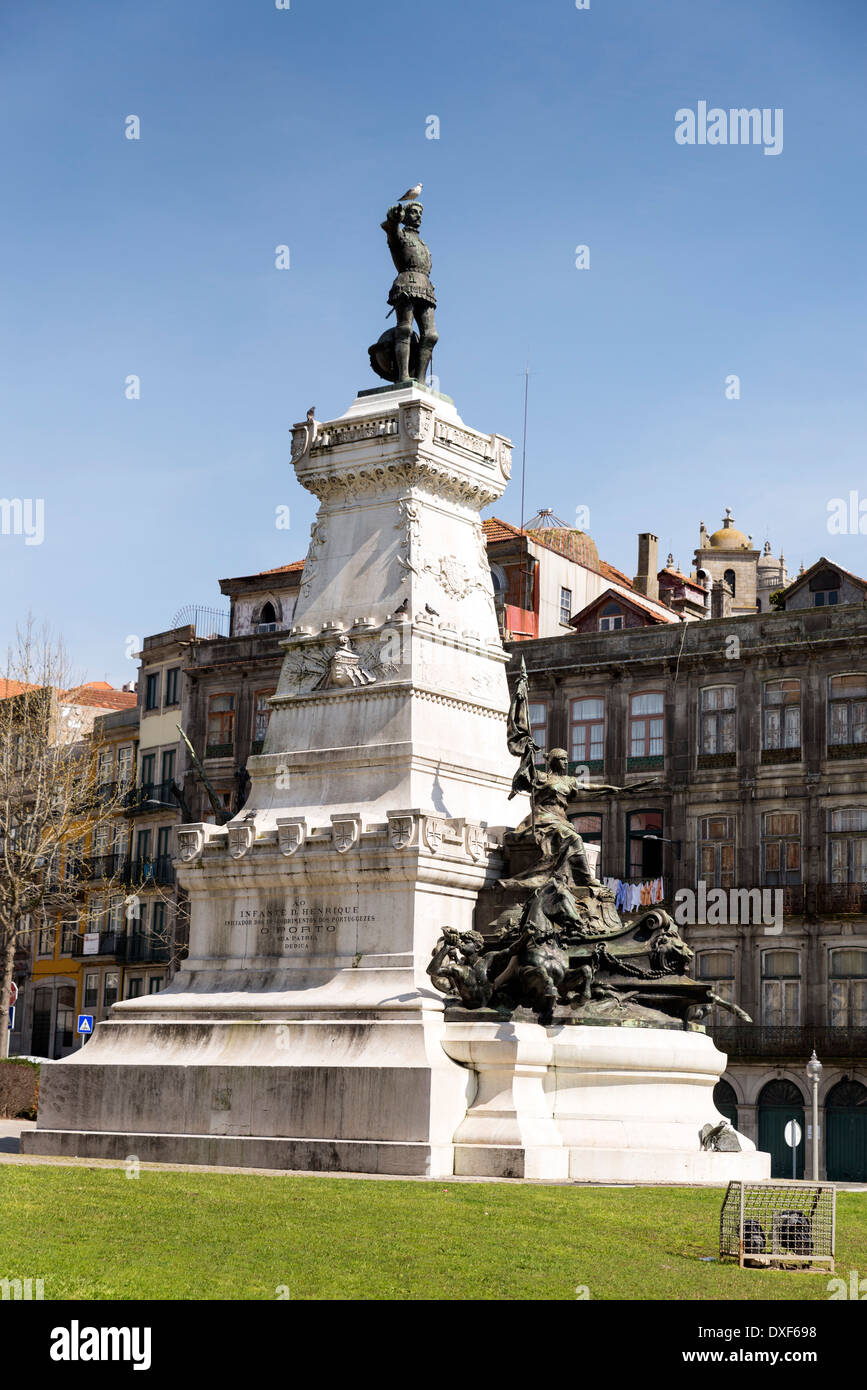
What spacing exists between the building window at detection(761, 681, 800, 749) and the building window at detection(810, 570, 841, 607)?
568 centimetres

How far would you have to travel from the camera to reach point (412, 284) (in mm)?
31875

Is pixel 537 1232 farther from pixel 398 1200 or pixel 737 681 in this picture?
pixel 737 681

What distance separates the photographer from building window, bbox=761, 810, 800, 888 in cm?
5450

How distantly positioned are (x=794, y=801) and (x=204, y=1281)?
4210 cm

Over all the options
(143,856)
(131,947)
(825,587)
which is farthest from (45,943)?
(825,587)

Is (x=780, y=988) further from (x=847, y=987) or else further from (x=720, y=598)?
(x=720, y=598)

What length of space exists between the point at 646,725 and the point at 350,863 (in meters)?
31.4

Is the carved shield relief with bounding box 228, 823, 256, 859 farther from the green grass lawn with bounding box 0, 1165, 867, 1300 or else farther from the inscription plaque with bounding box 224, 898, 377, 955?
the green grass lawn with bounding box 0, 1165, 867, 1300

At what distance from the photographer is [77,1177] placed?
22.1 metres

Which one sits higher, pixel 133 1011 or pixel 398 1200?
pixel 133 1011

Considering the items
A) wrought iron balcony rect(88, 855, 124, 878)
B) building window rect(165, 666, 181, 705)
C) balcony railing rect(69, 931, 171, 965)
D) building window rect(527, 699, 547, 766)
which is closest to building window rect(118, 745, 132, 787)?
wrought iron balcony rect(88, 855, 124, 878)

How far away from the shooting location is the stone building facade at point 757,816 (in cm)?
5262
